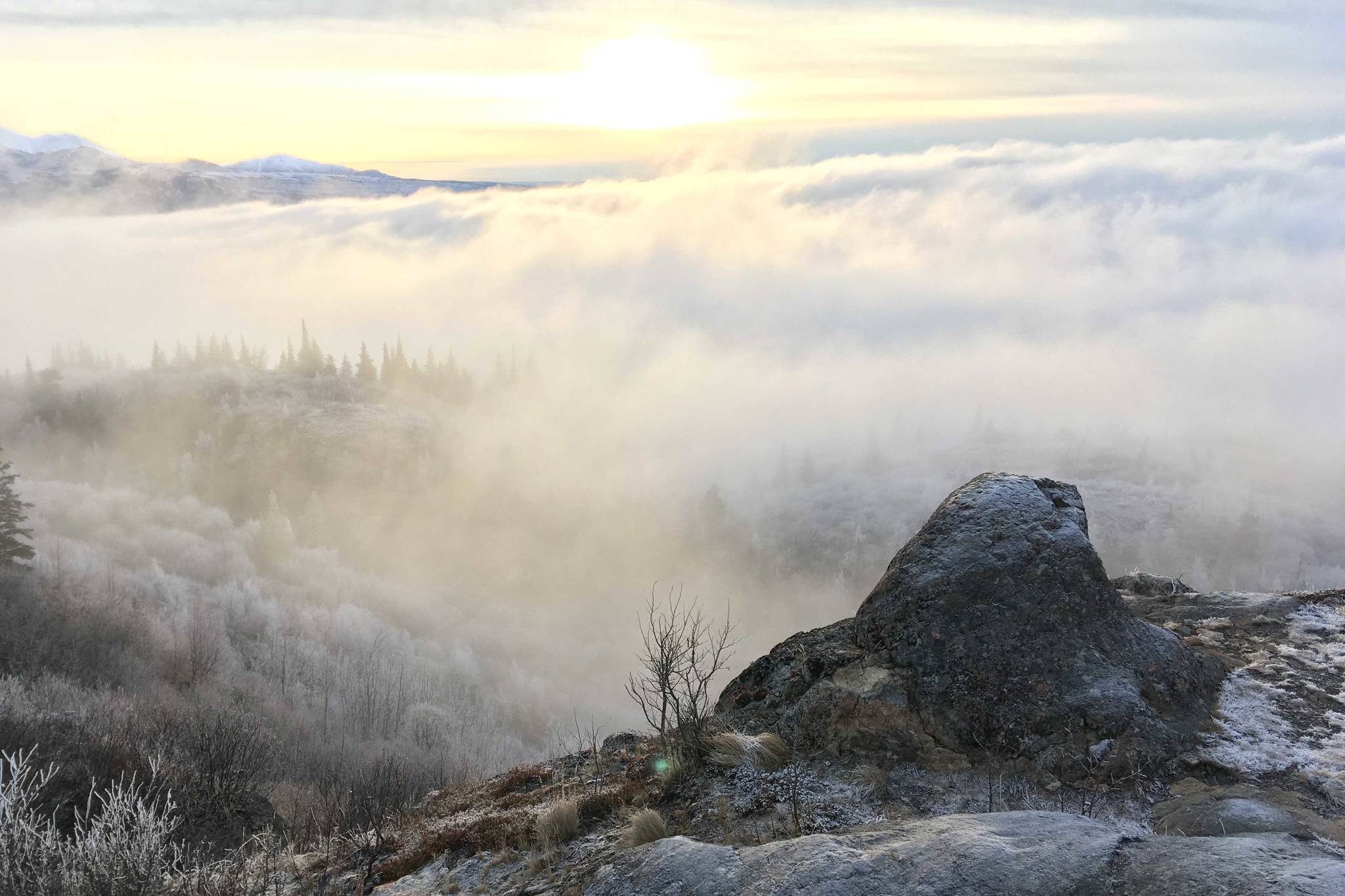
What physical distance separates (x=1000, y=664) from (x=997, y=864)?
4143 millimetres

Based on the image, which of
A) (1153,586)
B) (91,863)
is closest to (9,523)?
(91,863)

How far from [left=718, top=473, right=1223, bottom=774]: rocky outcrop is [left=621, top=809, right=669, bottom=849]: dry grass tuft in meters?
2.12

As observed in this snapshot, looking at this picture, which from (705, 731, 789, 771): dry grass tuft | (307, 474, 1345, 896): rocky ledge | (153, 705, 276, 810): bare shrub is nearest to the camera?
(307, 474, 1345, 896): rocky ledge

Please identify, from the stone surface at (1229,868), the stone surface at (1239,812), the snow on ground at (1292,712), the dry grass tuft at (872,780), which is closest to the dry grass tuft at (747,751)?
the dry grass tuft at (872,780)

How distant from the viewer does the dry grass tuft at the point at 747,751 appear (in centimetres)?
967

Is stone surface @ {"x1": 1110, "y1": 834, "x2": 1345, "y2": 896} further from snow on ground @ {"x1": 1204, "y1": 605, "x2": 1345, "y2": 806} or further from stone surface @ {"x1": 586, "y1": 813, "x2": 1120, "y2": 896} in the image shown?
snow on ground @ {"x1": 1204, "y1": 605, "x2": 1345, "y2": 806}

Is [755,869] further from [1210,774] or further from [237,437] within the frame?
[237,437]

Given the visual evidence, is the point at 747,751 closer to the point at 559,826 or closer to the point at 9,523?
the point at 559,826

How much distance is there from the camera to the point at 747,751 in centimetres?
980

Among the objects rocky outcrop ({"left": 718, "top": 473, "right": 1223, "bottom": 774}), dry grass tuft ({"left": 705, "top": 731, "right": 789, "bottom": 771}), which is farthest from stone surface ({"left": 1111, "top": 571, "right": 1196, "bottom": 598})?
dry grass tuft ({"left": 705, "top": 731, "right": 789, "bottom": 771})

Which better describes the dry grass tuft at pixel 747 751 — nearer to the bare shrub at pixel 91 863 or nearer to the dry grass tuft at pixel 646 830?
the dry grass tuft at pixel 646 830

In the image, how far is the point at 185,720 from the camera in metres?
38.8

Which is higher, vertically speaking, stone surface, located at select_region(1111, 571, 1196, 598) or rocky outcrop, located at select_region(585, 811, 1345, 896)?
rocky outcrop, located at select_region(585, 811, 1345, 896)

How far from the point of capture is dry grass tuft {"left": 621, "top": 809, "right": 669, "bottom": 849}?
862 cm
